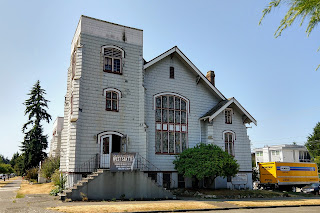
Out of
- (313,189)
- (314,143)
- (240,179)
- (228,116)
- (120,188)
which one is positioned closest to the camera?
(120,188)

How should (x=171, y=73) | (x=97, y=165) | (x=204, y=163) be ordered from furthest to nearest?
1. (x=171, y=73)
2. (x=204, y=163)
3. (x=97, y=165)

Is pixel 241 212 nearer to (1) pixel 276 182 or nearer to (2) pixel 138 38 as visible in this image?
(2) pixel 138 38

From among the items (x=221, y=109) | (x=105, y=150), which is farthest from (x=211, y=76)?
(x=105, y=150)

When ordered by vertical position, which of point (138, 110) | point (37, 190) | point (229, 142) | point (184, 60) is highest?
point (184, 60)

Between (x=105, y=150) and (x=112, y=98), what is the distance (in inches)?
157

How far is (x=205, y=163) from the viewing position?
22234 mm

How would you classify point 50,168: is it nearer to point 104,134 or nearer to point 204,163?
point 104,134

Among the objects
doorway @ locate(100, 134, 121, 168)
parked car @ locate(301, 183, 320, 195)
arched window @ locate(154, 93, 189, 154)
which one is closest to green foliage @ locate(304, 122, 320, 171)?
parked car @ locate(301, 183, 320, 195)

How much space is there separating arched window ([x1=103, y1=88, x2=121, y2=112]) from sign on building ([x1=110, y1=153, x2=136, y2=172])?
476 cm

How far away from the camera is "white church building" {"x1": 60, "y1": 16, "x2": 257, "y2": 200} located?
22047 mm

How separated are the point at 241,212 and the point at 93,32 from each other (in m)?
16.4

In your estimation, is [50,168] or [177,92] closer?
[177,92]

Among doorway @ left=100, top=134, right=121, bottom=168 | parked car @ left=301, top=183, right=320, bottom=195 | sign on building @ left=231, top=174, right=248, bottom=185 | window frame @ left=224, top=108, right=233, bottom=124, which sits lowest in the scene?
parked car @ left=301, top=183, right=320, bottom=195

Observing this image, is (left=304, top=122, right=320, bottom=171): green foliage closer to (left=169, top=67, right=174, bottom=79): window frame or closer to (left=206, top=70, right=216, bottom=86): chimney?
(left=206, top=70, right=216, bottom=86): chimney
